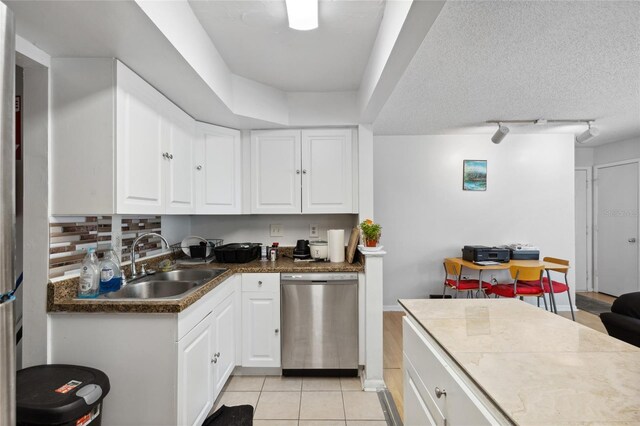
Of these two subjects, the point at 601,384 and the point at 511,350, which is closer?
the point at 601,384

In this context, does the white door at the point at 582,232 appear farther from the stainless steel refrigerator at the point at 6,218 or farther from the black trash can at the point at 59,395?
the stainless steel refrigerator at the point at 6,218

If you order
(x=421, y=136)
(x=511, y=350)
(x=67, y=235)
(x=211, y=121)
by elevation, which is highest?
(x=421, y=136)

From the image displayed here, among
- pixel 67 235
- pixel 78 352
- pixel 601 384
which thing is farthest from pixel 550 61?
pixel 78 352

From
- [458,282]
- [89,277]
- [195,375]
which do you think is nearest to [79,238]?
[89,277]

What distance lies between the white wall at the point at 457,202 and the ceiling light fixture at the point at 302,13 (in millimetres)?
2770

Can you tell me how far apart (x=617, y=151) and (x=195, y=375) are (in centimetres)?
631

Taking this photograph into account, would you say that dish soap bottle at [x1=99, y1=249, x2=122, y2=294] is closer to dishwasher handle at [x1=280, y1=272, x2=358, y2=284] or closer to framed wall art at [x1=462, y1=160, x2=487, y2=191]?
dishwasher handle at [x1=280, y1=272, x2=358, y2=284]

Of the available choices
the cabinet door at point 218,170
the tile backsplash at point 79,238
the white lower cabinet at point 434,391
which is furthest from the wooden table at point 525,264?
the tile backsplash at point 79,238

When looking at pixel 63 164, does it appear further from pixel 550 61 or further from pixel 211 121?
pixel 550 61

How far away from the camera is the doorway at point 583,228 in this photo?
194 inches

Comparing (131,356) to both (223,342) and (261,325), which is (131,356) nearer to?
(223,342)

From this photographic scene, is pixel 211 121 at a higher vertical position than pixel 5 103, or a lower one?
higher

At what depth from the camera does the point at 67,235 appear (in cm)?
159

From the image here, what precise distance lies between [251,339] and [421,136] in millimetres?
3402
